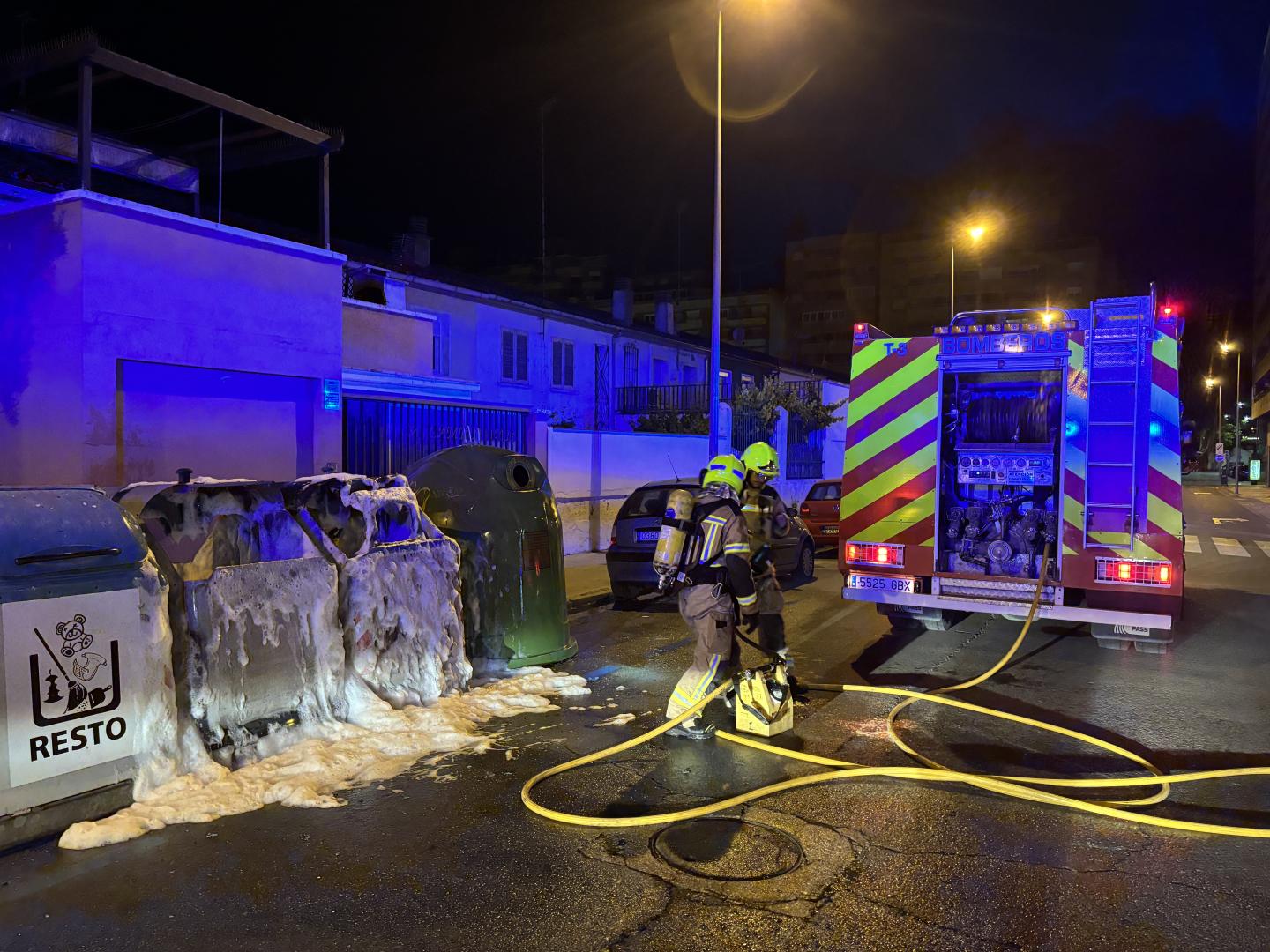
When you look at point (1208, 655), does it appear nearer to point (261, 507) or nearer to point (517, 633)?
point (517, 633)

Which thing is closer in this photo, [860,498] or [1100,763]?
[1100,763]

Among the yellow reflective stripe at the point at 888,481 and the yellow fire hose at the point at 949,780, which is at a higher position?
the yellow reflective stripe at the point at 888,481

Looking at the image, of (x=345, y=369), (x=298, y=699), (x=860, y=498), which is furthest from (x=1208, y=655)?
(x=345, y=369)

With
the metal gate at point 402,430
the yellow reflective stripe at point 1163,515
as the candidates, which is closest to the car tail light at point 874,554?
the yellow reflective stripe at point 1163,515

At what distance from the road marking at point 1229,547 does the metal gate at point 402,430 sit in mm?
13928

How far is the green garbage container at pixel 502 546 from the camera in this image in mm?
6754

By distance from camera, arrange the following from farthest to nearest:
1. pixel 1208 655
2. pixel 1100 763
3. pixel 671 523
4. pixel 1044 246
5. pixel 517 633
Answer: pixel 1044 246
pixel 1208 655
pixel 517 633
pixel 671 523
pixel 1100 763

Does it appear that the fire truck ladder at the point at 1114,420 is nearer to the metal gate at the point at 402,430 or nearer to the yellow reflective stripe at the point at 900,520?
the yellow reflective stripe at the point at 900,520

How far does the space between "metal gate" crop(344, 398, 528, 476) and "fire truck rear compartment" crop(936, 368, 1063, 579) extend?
635 centimetres

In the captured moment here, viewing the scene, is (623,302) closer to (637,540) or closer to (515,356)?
(515,356)

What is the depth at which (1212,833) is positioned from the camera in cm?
413

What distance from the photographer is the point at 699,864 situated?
12.5 ft

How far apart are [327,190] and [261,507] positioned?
8.95m

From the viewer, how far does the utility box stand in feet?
13.0
